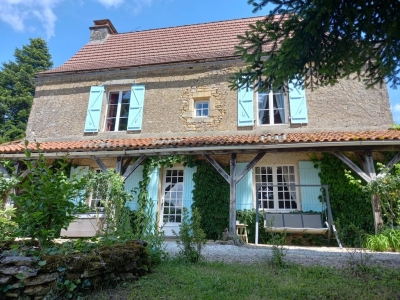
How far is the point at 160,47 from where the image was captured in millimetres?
11273

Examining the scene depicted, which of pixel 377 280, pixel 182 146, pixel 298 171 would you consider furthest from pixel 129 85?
pixel 377 280

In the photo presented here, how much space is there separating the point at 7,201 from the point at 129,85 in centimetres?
533

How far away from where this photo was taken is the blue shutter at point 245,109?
28.6ft

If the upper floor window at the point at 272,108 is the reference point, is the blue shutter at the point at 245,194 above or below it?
below

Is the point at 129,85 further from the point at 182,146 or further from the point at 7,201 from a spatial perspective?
the point at 7,201

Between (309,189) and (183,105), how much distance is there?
4.82 metres

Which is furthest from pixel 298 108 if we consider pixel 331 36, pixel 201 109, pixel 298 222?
pixel 331 36

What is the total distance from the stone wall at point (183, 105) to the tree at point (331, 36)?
4761 millimetres

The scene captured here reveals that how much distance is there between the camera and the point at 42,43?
23781 mm

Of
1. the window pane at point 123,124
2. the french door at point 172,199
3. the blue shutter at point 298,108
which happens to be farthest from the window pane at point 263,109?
the window pane at point 123,124

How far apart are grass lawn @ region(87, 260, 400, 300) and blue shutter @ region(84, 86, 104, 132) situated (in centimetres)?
707

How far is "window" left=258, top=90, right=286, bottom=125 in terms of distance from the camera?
28.9 feet

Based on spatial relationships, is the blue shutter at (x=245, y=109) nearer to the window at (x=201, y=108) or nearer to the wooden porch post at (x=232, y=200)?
the window at (x=201, y=108)

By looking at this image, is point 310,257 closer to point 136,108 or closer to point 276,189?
point 276,189
